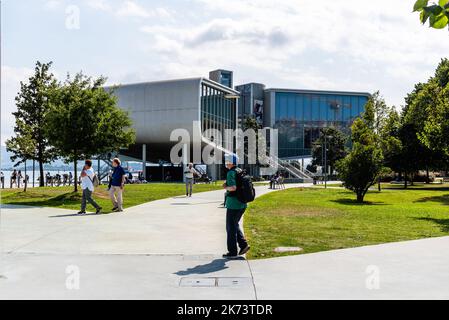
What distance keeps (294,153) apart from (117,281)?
77191 millimetres

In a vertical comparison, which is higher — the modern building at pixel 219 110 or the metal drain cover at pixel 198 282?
the modern building at pixel 219 110

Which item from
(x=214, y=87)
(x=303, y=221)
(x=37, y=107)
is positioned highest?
(x=214, y=87)

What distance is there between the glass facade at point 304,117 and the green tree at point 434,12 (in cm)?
7713

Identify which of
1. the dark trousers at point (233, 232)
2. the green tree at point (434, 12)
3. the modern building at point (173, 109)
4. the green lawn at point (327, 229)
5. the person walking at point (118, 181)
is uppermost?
the modern building at point (173, 109)

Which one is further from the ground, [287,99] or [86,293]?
[287,99]

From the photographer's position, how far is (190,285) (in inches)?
240

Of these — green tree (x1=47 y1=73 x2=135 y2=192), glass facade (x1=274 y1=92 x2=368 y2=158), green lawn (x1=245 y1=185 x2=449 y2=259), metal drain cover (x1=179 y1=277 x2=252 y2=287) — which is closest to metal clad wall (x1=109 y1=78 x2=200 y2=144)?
glass facade (x1=274 y1=92 x2=368 y2=158)

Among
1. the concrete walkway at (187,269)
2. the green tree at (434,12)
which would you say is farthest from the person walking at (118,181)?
the green tree at (434,12)

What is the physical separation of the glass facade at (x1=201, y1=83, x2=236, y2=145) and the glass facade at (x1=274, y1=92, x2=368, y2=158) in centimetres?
1853

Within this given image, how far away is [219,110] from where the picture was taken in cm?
6097

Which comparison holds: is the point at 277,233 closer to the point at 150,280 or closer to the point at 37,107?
the point at 150,280

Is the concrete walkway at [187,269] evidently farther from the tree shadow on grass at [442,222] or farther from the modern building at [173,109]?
the modern building at [173,109]

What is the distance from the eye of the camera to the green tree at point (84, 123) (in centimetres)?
2231
